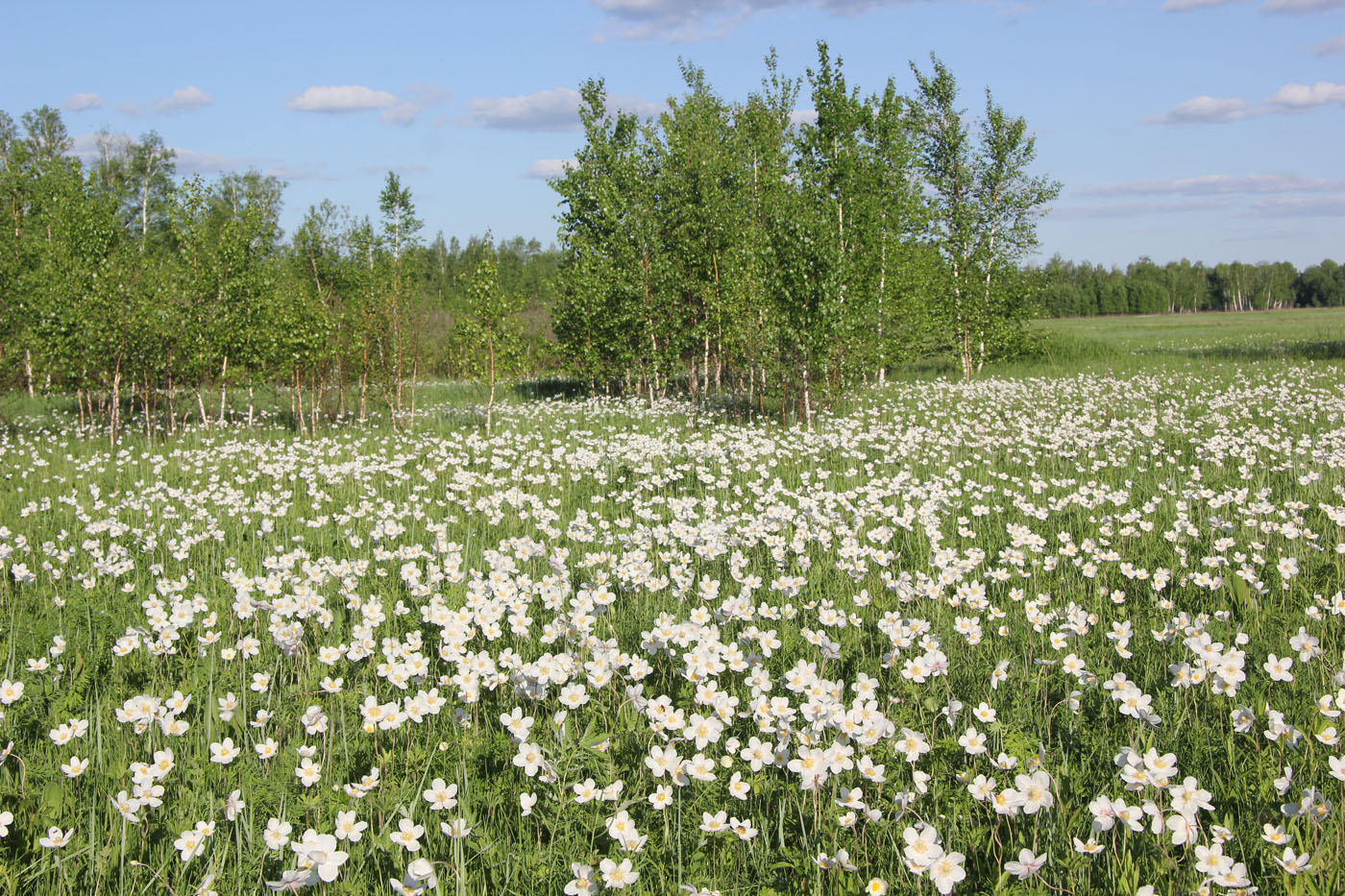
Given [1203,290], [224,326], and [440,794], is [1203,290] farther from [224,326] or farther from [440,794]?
[440,794]

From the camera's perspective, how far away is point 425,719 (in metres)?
4.36

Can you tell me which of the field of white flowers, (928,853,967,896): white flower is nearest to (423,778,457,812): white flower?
the field of white flowers

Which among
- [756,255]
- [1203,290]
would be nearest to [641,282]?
[756,255]

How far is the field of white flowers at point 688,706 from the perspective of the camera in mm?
3059

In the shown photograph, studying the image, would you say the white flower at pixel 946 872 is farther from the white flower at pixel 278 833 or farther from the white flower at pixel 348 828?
the white flower at pixel 278 833

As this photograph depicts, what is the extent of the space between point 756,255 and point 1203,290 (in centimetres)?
16106

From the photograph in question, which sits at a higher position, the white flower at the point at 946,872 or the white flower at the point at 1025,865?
the white flower at the point at 1025,865

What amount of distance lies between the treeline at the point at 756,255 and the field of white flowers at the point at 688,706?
8.26m

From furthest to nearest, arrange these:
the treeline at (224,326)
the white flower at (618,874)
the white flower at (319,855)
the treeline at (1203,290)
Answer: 1. the treeline at (1203,290)
2. the treeline at (224,326)
3. the white flower at (618,874)
4. the white flower at (319,855)

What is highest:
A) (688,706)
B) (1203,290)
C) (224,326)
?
(1203,290)

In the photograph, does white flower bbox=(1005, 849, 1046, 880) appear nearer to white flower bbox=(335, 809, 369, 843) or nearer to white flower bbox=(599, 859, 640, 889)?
white flower bbox=(599, 859, 640, 889)

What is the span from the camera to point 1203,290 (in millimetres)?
147000

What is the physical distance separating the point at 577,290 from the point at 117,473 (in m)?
13.4

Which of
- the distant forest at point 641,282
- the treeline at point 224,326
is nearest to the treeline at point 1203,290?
the distant forest at point 641,282
